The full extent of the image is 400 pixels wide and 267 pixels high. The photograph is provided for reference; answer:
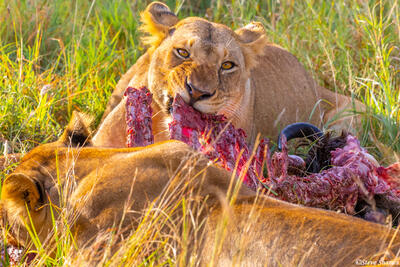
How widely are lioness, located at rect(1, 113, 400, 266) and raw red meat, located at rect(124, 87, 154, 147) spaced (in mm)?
791

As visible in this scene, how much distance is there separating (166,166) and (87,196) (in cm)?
28

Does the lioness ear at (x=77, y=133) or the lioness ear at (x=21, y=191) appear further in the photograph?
the lioness ear at (x=77, y=133)

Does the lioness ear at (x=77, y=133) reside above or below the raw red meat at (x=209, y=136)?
above

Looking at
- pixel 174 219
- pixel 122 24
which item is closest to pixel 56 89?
pixel 122 24

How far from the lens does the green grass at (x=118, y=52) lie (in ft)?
12.7

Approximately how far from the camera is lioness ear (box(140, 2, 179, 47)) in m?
3.94

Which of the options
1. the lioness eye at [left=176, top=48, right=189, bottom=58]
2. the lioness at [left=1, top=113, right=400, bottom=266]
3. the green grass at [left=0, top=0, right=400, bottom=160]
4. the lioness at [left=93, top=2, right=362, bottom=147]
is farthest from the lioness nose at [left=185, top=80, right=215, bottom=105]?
the lioness at [left=1, top=113, right=400, bottom=266]

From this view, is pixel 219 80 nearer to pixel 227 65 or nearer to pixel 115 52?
pixel 227 65

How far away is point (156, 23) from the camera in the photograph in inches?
155

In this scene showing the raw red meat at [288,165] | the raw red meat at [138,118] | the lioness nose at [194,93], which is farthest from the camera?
the lioness nose at [194,93]

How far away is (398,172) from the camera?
3.01 meters

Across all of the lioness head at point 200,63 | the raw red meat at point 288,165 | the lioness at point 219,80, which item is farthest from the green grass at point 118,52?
the lioness head at point 200,63

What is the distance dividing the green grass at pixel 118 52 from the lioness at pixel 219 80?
0.88 feet

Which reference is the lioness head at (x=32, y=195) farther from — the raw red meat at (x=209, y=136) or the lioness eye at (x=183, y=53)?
the lioness eye at (x=183, y=53)
